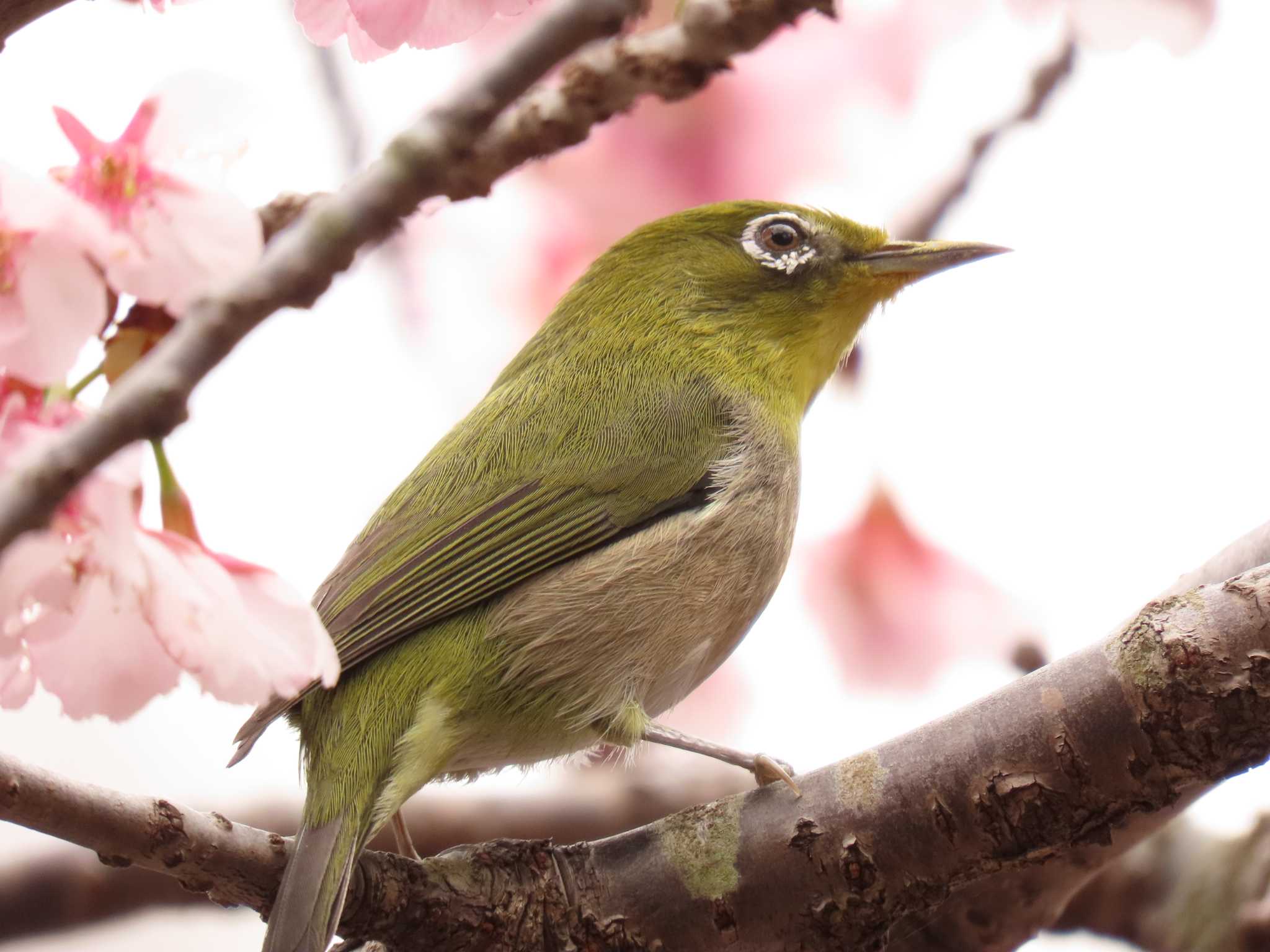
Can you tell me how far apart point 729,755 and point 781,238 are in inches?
63.0

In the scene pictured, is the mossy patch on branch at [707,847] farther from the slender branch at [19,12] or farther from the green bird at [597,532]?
the slender branch at [19,12]

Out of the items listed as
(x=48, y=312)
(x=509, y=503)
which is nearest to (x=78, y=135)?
(x=48, y=312)

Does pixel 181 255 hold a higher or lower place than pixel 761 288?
lower

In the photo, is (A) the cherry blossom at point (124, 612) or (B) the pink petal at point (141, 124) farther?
(B) the pink petal at point (141, 124)

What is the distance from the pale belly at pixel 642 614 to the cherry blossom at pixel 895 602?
74 centimetres

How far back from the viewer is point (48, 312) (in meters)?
1.43

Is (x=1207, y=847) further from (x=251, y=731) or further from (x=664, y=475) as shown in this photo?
(x=251, y=731)

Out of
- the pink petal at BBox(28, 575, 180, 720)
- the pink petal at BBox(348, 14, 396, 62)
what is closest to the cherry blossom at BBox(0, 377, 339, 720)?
the pink petal at BBox(28, 575, 180, 720)

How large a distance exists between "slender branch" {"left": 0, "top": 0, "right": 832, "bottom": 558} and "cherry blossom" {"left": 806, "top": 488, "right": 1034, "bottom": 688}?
7.38ft

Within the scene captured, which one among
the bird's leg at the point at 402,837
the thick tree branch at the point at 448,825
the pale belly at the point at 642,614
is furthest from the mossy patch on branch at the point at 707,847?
the thick tree branch at the point at 448,825

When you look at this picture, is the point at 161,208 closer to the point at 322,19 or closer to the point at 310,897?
the point at 322,19

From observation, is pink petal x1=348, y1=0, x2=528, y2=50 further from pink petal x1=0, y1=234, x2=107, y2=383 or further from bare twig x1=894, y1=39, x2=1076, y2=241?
bare twig x1=894, y1=39, x2=1076, y2=241

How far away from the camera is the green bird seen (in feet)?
9.32

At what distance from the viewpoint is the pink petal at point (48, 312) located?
142cm
